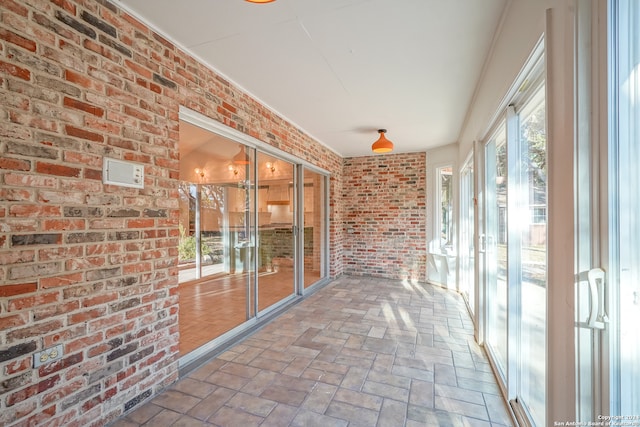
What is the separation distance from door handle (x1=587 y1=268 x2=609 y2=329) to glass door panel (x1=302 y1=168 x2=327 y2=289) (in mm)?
4131

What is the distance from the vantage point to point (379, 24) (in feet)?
6.56

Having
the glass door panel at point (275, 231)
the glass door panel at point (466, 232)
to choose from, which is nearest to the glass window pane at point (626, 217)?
the glass door panel at point (275, 231)

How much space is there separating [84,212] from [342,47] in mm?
2167

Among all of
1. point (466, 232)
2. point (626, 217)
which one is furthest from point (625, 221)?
point (466, 232)

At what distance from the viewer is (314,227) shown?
553 cm

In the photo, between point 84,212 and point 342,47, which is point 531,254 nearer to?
point 342,47

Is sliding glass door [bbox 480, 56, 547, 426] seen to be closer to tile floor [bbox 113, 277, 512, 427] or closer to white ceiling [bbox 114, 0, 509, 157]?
tile floor [bbox 113, 277, 512, 427]

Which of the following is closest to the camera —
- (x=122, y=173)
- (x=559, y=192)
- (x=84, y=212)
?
(x=559, y=192)

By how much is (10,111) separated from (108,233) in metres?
0.76

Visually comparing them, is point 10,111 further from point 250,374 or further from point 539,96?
point 539,96

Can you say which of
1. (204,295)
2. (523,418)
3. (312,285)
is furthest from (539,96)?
(312,285)

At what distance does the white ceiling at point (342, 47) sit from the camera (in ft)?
6.08

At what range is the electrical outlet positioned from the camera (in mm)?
1420

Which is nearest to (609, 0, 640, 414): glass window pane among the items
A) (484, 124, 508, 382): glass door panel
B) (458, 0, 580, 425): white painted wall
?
(458, 0, 580, 425): white painted wall
